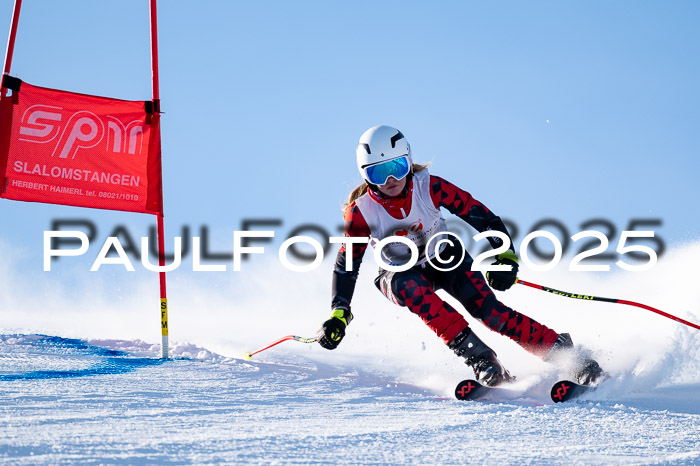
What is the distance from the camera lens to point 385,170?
12.0 feet

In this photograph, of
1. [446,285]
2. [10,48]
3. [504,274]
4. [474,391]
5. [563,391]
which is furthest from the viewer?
[10,48]

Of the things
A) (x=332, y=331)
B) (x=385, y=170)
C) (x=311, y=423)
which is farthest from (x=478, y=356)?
(x=311, y=423)

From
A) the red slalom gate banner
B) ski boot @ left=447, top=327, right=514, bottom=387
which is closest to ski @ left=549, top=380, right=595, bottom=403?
ski boot @ left=447, top=327, right=514, bottom=387

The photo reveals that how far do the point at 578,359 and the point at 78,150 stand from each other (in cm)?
459

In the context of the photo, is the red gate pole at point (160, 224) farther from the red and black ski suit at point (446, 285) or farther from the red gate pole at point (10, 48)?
the red and black ski suit at point (446, 285)

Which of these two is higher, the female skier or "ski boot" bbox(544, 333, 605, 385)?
the female skier

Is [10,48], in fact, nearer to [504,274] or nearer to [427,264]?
[427,264]

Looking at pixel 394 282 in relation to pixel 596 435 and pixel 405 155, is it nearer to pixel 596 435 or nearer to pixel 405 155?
pixel 405 155

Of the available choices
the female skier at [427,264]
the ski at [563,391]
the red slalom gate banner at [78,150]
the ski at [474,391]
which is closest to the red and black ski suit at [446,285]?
the female skier at [427,264]

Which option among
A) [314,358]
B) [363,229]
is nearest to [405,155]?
[363,229]

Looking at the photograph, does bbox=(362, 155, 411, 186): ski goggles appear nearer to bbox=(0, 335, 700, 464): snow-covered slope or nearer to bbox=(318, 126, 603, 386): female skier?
bbox=(318, 126, 603, 386): female skier

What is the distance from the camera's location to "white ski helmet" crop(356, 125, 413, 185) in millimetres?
3633

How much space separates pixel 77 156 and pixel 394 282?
3.60 m

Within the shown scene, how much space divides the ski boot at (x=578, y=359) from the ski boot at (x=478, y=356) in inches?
13.1
